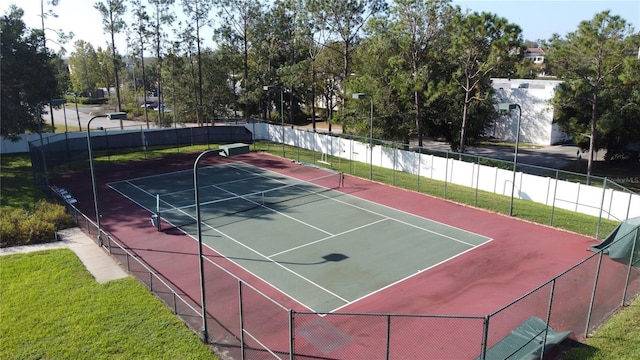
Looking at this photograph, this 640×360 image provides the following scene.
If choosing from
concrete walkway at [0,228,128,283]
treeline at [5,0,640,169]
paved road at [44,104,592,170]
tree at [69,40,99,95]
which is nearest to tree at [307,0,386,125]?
treeline at [5,0,640,169]

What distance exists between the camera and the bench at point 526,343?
12.1 m

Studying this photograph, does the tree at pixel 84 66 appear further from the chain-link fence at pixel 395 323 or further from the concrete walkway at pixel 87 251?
the chain-link fence at pixel 395 323

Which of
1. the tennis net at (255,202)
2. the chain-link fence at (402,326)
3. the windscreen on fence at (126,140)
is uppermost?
the windscreen on fence at (126,140)

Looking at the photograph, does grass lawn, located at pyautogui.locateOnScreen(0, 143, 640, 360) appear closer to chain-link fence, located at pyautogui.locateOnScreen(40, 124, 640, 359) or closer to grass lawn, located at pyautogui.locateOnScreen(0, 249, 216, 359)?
grass lawn, located at pyautogui.locateOnScreen(0, 249, 216, 359)

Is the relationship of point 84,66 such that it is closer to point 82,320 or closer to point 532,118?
point 532,118

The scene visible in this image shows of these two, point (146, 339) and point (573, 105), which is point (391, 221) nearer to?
point (146, 339)

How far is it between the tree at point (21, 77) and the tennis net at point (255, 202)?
13017 mm

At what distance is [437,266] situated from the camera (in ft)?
63.2

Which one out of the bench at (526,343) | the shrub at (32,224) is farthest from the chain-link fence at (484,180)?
the shrub at (32,224)

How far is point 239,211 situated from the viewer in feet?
86.5

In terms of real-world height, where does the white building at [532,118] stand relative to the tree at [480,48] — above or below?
below

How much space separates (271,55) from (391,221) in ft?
116

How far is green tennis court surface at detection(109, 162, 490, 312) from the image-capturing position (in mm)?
18188

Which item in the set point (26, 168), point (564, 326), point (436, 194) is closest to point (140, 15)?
point (26, 168)
